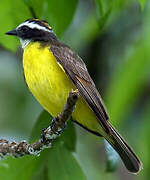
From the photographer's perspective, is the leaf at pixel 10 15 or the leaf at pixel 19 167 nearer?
the leaf at pixel 19 167

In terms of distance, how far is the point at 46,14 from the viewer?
3926 mm

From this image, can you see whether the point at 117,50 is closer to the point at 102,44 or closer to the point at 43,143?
the point at 102,44

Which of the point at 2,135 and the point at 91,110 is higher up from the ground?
the point at 2,135

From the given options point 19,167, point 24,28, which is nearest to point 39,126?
point 19,167

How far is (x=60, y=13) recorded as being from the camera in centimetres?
378

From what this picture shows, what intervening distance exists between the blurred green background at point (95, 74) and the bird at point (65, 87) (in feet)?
0.55

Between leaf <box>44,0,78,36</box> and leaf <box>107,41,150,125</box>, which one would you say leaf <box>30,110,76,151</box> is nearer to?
leaf <box>107,41,150,125</box>

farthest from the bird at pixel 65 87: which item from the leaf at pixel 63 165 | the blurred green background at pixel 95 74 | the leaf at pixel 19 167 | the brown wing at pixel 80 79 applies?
the leaf at pixel 19 167

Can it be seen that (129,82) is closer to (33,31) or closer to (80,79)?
(80,79)

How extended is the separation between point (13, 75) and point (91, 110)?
2.78m

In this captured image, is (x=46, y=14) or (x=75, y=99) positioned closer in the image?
(x=75, y=99)

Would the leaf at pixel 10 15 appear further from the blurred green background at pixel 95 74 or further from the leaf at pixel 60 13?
the leaf at pixel 60 13

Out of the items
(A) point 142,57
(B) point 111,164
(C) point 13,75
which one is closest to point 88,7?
(C) point 13,75

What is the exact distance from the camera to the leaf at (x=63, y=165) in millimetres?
3642
